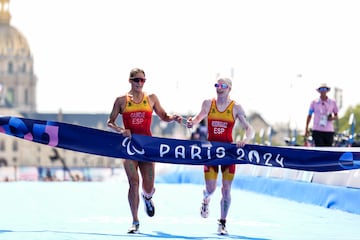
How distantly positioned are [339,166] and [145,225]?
2450 mm

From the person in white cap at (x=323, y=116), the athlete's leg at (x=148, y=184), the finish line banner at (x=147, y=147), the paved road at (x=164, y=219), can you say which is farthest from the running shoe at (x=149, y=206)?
the person in white cap at (x=323, y=116)

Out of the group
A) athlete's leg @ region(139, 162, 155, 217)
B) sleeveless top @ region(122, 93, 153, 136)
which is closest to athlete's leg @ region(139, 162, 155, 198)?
athlete's leg @ region(139, 162, 155, 217)

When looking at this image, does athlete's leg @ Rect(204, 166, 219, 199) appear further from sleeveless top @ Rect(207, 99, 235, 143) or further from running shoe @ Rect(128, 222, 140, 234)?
running shoe @ Rect(128, 222, 140, 234)

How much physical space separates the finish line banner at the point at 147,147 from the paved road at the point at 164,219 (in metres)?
0.80

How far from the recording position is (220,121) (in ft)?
40.7

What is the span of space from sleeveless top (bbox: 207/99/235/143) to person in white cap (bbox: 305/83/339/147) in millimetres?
6130

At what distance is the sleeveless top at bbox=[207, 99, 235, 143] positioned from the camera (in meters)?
12.4

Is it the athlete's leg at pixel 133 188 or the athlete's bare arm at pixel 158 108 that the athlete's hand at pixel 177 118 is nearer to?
the athlete's bare arm at pixel 158 108

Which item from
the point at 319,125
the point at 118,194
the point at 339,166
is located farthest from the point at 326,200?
the point at 118,194

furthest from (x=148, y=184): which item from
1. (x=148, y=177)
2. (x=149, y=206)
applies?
(x=149, y=206)

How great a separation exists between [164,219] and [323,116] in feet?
18.4

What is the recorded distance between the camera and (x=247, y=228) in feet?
43.2

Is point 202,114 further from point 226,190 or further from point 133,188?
point 133,188

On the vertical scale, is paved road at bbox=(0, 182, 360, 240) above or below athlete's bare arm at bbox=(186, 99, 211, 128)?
below
